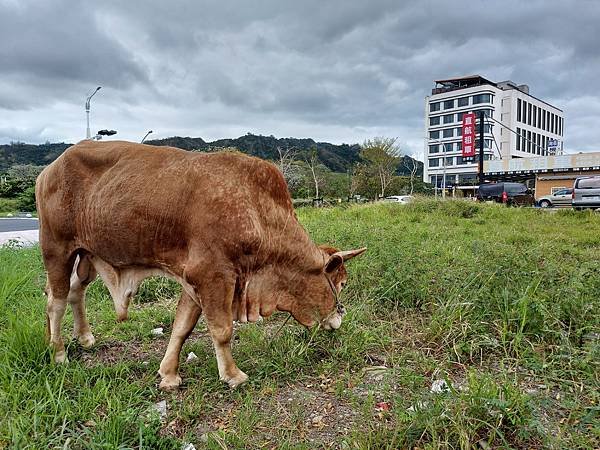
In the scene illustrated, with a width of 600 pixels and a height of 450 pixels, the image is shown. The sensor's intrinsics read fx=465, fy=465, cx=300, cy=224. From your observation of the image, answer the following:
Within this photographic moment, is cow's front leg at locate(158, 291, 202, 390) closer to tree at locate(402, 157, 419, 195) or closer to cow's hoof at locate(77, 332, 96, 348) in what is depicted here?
cow's hoof at locate(77, 332, 96, 348)

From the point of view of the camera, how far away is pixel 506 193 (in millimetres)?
26875

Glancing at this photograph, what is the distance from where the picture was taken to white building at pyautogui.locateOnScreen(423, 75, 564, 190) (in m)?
70.6

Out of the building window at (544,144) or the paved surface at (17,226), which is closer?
the paved surface at (17,226)

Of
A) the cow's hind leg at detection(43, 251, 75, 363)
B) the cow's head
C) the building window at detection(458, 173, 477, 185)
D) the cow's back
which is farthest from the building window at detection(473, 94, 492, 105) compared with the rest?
the cow's hind leg at detection(43, 251, 75, 363)

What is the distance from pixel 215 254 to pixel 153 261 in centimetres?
53

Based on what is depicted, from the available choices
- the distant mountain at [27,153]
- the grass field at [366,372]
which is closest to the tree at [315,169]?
the grass field at [366,372]

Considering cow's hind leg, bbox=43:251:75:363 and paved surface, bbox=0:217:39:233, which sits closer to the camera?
cow's hind leg, bbox=43:251:75:363

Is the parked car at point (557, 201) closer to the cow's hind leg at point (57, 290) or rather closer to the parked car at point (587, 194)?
the parked car at point (587, 194)

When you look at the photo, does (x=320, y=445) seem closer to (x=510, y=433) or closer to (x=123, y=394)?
(x=510, y=433)

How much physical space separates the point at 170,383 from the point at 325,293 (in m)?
1.30

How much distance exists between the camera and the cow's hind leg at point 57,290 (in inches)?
140

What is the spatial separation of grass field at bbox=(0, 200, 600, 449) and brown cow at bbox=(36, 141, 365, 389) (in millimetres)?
300

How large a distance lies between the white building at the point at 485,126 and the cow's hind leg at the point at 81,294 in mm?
67473

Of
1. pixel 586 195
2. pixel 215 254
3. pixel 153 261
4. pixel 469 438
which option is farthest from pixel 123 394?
pixel 586 195
